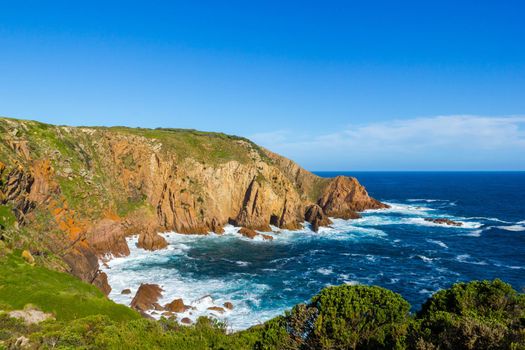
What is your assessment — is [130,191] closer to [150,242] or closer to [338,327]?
[150,242]

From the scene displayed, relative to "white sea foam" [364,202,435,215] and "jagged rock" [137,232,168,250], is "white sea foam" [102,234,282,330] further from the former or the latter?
"white sea foam" [364,202,435,215]

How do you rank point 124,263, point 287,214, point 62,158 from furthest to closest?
point 287,214 < point 62,158 < point 124,263

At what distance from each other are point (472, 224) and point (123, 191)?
110 meters

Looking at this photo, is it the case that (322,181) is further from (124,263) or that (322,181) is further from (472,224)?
(124,263)

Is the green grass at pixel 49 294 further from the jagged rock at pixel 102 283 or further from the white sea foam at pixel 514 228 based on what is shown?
the white sea foam at pixel 514 228

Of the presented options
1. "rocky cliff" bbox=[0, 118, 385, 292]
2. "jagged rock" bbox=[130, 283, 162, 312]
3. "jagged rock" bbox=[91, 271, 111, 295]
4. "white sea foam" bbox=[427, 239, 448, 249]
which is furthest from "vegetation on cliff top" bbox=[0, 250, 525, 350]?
"white sea foam" bbox=[427, 239, 448, 249]

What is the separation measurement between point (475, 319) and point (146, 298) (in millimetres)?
43784

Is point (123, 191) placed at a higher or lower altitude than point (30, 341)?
higher

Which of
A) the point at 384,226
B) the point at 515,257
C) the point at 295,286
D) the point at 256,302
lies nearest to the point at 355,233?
the point at 384,226

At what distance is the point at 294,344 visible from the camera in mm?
26859

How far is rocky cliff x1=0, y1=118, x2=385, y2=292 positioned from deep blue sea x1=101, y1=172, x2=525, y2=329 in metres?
7.05

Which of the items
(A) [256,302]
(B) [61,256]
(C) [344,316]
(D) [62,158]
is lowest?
(A) [256,302]

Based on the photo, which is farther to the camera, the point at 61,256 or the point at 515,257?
the point at 515,257

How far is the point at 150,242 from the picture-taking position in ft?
257
